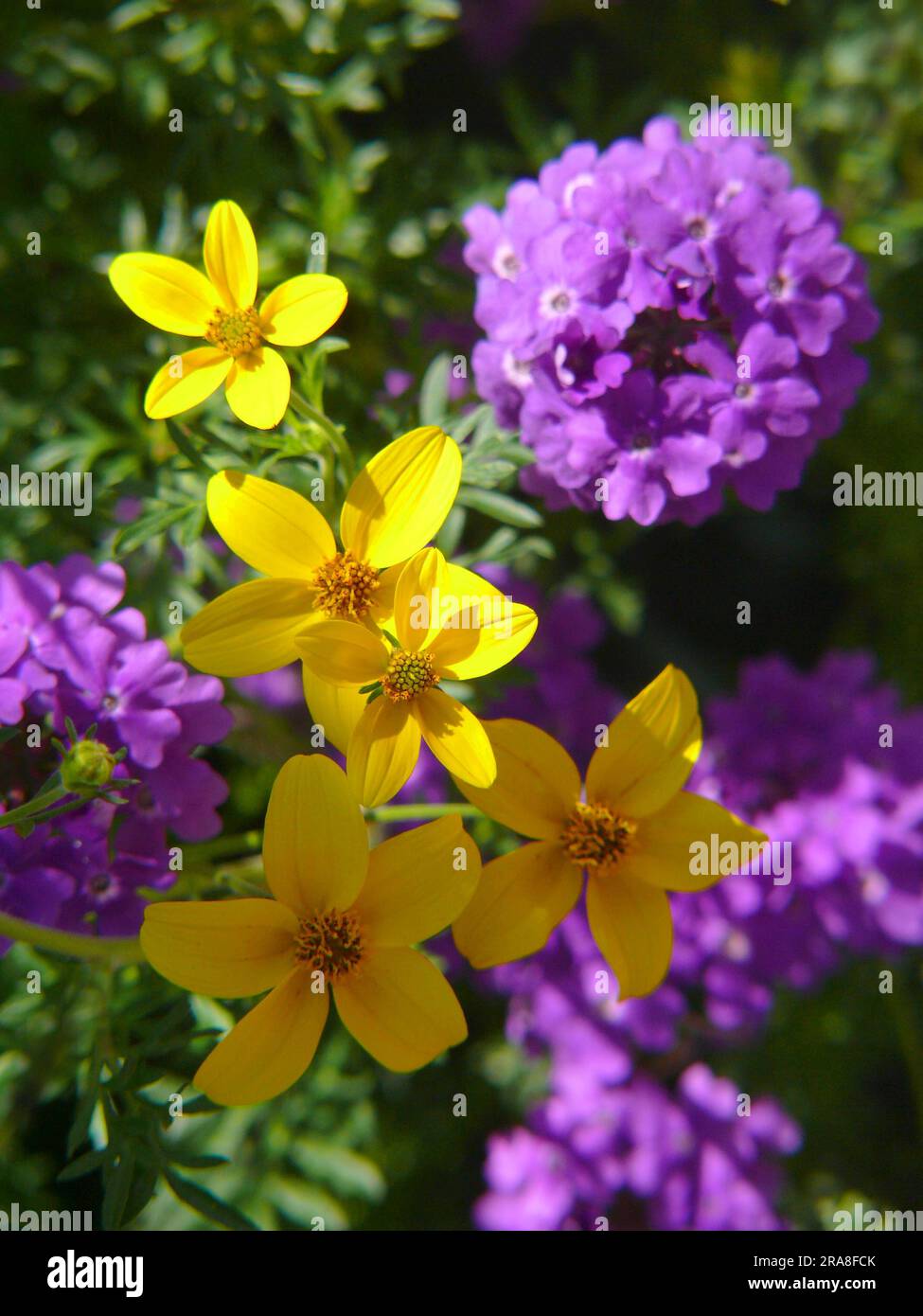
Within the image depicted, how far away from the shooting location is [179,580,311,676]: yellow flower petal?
1.86m

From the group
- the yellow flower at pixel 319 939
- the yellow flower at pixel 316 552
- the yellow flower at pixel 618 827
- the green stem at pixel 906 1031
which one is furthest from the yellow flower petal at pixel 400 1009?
the green stem at pixel 906 1031

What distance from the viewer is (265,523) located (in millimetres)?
1898

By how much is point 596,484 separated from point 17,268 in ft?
6.20

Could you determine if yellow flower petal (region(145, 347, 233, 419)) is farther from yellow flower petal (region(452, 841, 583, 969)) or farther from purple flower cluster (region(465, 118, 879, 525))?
yellow flower petal (region(452, 841, 583, 969))

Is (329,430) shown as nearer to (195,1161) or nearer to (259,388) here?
(259,388)

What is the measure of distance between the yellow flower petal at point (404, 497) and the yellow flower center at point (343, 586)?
0.09 ft

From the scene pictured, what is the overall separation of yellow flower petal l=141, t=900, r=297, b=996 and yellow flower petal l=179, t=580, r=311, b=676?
0.37 metres

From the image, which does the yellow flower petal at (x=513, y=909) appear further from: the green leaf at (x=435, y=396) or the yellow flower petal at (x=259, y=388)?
the green leaf at (x=435, y=396)

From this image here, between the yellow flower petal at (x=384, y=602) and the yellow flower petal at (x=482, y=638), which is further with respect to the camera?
the yellow flower petal at (x=384, y=602)

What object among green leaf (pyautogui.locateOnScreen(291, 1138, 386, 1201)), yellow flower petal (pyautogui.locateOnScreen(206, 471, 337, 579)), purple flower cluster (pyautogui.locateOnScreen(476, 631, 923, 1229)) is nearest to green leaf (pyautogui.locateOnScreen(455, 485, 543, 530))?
yellow flower petal (pyautogui.locateOnScreen(206, 471, 337, 579))

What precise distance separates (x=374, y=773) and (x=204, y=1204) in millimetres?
884

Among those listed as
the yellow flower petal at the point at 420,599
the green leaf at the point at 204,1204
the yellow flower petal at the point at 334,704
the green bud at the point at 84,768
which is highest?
the yellow flower petal at the point at 420,599

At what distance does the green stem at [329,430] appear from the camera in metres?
1.98
